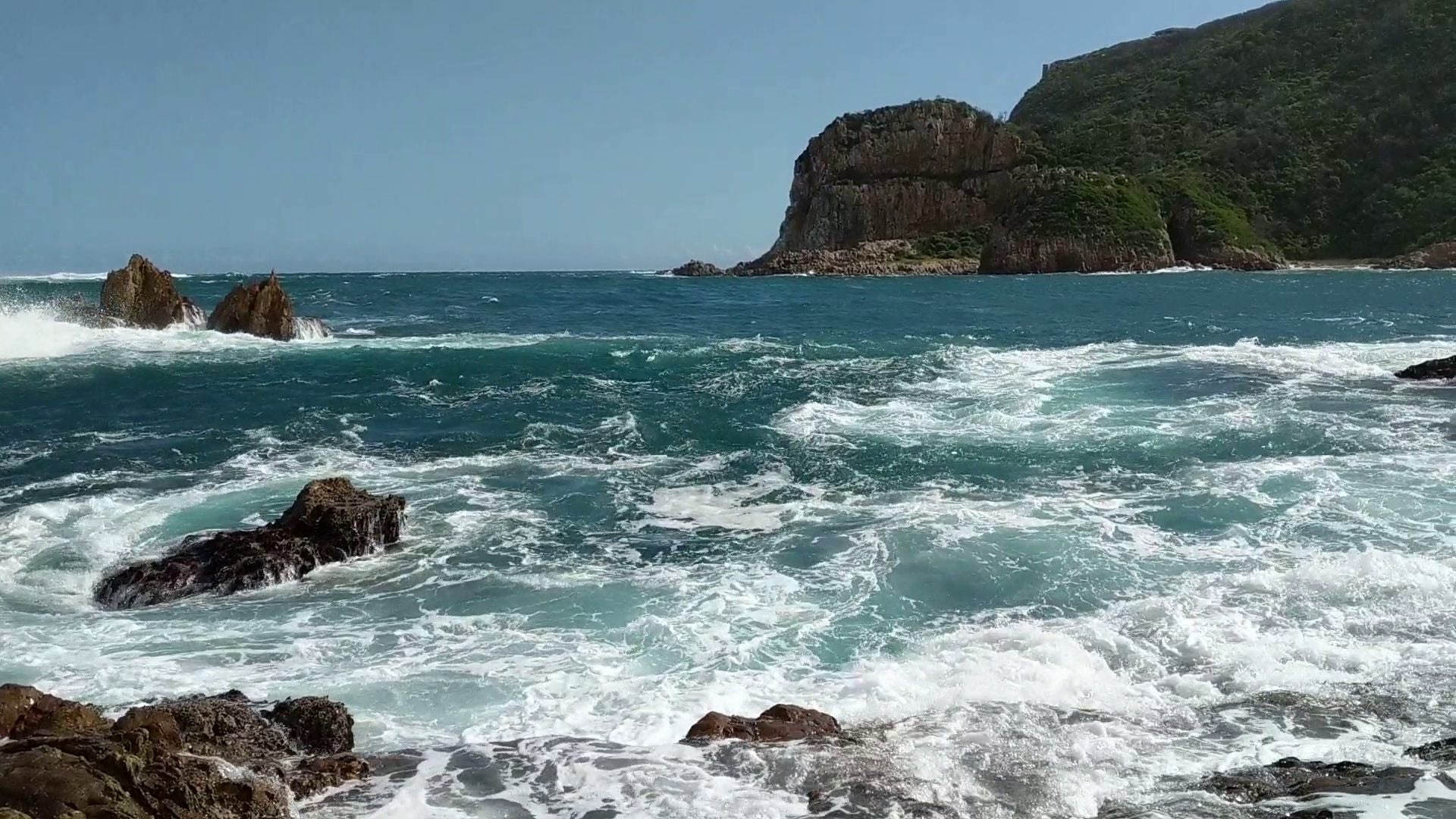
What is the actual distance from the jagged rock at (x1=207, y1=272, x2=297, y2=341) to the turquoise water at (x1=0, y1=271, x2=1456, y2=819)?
940 centimetres

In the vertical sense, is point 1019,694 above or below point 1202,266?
below

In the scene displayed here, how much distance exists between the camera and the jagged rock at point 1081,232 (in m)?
92.7

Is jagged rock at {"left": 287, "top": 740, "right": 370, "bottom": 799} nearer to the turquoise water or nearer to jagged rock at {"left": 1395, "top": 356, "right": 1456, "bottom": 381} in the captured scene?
the turquoise water

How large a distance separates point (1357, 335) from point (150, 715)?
35.7m

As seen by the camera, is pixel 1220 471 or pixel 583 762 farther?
pixel 1220 471

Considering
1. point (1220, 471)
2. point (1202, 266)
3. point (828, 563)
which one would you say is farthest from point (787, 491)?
point (1202, 266)

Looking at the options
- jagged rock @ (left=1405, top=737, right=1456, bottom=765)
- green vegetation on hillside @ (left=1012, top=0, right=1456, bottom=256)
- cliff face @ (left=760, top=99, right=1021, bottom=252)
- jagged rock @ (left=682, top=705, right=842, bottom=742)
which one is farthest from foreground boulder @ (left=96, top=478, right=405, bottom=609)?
cliff face @ (left=760, top=99, right=1021, bottom=252)

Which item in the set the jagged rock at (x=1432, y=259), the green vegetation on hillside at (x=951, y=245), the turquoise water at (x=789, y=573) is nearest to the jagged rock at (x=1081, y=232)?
the green vegetation on hillside at (x=951, y=245)

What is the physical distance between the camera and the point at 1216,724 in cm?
726

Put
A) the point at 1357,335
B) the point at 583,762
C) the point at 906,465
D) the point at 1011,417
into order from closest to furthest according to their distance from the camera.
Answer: the point at 583,762 → the point at 906,465 → the point at 1011,417 → the point at 1357,335

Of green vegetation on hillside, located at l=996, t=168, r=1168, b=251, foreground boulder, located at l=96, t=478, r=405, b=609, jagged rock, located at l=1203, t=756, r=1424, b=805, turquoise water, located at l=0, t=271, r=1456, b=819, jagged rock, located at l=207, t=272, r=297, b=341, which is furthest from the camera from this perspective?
green vegetation on hillside, located at l=996, t=168, r=1168, b=251

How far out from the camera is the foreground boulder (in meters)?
10.7

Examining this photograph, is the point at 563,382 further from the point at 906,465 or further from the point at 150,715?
the point at 150,715

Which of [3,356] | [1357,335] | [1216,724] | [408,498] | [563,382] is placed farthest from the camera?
[1357,335]
